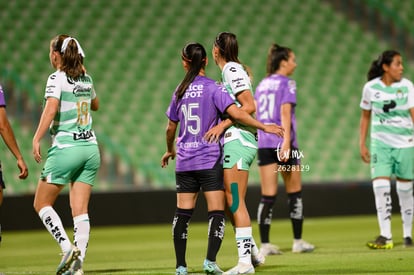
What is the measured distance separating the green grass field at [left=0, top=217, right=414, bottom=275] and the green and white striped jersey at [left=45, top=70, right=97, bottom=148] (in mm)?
1360

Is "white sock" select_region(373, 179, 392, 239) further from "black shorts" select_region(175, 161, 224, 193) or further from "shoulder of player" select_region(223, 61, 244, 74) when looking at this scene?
"black shorts" select_region(175, 161, 224, 193)

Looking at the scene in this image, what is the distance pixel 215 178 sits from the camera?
6.94m

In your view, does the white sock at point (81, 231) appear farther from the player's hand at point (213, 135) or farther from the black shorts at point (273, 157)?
the black shorts at point (273, 157)

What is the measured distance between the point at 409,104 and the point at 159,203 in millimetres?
6574

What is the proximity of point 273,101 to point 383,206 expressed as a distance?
5.61 feet

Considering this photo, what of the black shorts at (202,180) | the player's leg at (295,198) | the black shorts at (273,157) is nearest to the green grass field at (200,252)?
the player's leg at (295,198)

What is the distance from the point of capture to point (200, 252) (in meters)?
9.96

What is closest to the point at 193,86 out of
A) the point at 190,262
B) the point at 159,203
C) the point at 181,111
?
the point at 181,111

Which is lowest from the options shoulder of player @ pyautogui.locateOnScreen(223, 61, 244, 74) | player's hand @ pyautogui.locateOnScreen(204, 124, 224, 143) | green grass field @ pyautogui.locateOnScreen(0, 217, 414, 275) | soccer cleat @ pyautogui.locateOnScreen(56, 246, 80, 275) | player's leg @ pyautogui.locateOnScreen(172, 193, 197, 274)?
green grass field @ pyautogui.locateOnScreen(0, 217, 414, 275)

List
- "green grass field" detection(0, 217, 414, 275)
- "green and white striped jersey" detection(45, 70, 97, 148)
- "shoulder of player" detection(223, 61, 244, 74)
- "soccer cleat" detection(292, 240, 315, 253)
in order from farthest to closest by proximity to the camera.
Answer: "soccer cleat" detection(292, 240, 315, 253) < "green grass field" detection(0, 217, 414, 275) < "shoulder of player" detection(223, 61, 244, 74) < "green and white striped jersey" detection(45, 70, 97, 148)

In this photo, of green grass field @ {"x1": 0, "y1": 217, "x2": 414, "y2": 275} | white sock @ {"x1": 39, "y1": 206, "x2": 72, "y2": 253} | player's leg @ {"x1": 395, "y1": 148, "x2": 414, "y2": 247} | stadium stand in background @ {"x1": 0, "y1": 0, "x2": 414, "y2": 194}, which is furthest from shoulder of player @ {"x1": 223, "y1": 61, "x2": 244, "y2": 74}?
stadium stand in background @ {"x1": 0, "y1": 0, "x2": 414, "y2": 194}

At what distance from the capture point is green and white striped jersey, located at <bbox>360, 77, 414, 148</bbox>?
9.34m

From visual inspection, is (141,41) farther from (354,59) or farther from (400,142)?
(400,142)

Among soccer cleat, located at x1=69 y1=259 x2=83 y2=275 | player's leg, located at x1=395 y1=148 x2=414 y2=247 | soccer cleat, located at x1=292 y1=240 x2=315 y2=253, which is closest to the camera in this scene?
soccer cleat, located at x1=69 y1=259 x2=83 y2=275
